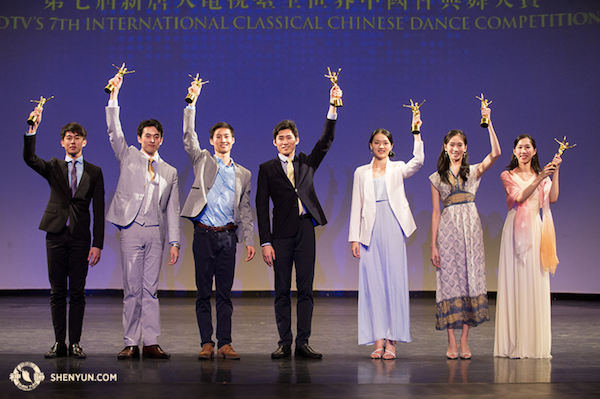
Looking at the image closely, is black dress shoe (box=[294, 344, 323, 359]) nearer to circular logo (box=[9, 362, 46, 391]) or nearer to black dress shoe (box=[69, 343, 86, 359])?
black dress shoe (box=[69, 343, 86, 359])

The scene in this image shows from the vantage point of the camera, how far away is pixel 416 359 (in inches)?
126

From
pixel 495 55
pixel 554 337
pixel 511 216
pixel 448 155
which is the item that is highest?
pixel 495 55

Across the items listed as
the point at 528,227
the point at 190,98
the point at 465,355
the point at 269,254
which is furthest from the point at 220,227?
the point at 528,227

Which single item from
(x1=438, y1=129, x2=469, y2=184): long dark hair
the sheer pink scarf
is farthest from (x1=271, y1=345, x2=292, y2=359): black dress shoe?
the sheer pink scarf

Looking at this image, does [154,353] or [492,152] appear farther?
[492,152]

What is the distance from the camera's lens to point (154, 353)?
3.20 meters

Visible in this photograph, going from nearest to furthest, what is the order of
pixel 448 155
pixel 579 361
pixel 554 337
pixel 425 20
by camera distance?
pixel 579 361, pixel 448 155, pixel 554 337, pixel 425 20

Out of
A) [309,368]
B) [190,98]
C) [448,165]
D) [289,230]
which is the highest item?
[190,98]

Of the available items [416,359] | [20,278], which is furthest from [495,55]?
[20,278]

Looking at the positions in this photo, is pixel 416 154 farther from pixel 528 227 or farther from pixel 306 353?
pixel 306 353

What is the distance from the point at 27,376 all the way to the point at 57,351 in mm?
566

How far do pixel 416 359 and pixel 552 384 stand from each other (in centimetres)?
80

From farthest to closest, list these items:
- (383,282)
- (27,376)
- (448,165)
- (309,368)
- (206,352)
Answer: (448,165) → (383,282) → (206,352) → (309,368) → (27,376)

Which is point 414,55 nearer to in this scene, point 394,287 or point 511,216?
point 511,216
